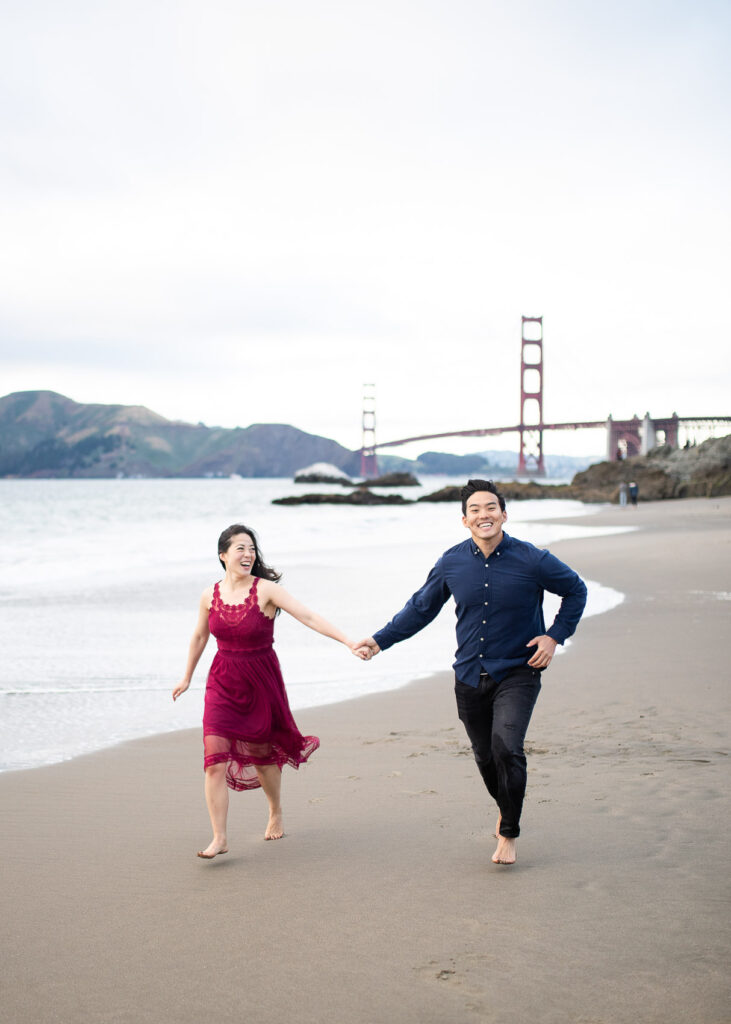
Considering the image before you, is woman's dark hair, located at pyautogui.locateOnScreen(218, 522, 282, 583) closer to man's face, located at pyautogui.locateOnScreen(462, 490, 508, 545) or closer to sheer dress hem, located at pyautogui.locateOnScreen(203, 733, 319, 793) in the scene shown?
sheer dress hem, located at pyautogui.locateOnScreen(203, 733, 319, 793)

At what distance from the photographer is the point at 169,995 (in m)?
2.51

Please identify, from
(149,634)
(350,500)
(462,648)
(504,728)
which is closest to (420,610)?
(462,648)

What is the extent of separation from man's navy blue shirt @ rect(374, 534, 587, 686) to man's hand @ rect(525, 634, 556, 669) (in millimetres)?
41

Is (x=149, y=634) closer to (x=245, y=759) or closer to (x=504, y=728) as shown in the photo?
(x=245, y=759)

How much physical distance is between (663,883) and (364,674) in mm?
4510

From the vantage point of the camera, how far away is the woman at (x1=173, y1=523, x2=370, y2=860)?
3.58 meters

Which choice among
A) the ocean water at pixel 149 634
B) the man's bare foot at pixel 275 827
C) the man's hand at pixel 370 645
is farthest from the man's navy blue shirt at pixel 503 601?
the ocean water at pixel 149 634

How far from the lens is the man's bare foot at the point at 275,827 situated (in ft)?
12.4

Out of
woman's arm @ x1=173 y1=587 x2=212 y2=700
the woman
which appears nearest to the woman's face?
the woman

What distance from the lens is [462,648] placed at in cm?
349

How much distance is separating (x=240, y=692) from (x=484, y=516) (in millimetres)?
1128

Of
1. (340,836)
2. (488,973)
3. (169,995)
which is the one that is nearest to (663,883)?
(488,973)

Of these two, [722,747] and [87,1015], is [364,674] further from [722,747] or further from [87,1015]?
[87,1015]

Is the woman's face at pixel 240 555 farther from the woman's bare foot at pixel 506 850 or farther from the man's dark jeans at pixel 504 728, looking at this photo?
the woman's bare foot at pixel 506 850
